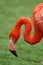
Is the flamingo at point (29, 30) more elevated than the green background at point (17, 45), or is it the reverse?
the flamingo at point (29, 30)

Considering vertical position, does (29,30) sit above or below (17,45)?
above

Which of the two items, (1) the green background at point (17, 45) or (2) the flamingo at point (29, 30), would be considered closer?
(2) the flamingo at point (29, 30)

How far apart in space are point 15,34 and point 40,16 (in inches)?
18.5

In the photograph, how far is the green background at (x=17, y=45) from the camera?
217 inches

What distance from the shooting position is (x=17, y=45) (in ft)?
21.2

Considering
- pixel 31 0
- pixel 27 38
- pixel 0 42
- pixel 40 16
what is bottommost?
pixel 31 0

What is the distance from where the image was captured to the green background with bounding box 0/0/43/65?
5523mm

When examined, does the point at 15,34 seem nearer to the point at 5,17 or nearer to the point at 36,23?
the point at 36,23

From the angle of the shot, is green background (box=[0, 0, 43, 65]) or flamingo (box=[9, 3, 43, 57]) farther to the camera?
green background (box=[0, 0, 43, 65])

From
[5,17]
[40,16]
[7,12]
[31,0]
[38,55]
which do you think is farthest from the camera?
[31,0]

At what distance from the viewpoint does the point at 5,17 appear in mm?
9047

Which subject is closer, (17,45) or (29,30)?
(29,30)

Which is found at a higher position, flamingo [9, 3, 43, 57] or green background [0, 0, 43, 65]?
flamingo [9, 3, 43, 57]

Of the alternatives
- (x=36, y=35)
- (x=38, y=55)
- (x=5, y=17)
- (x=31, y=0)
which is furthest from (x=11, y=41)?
(x=31, y=0)
